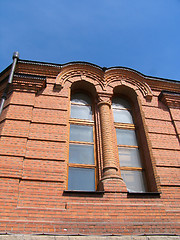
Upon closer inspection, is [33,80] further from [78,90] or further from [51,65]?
[78,90]

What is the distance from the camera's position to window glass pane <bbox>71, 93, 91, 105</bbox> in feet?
23.7

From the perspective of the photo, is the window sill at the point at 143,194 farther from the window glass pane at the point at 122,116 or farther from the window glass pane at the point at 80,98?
the window glass pane at the point at 80,98

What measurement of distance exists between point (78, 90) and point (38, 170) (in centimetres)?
346

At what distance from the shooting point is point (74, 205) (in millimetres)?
4562

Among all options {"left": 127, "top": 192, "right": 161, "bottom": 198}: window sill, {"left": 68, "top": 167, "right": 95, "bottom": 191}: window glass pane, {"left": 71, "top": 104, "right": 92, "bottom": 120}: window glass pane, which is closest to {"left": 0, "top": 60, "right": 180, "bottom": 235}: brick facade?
{"left": 127, "top": 192, "right": 161, "bottom": 198}: window sill

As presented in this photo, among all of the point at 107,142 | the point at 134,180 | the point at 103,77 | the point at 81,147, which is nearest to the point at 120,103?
the point at 103,77

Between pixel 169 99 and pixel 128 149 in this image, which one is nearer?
pixel 128 149

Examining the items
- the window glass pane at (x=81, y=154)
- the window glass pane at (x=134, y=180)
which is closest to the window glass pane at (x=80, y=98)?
the window glass pane at (x=81, y=154)

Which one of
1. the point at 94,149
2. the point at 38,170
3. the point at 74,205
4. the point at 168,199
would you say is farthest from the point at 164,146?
the point at 38,170

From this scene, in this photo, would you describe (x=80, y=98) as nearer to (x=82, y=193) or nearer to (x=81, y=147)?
(x=81, y=147)

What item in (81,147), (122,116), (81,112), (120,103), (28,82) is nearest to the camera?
(81,147)

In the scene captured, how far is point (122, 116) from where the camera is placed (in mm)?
7125

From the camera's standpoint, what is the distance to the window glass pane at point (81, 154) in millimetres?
5707

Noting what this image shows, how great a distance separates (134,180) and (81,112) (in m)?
2.59
